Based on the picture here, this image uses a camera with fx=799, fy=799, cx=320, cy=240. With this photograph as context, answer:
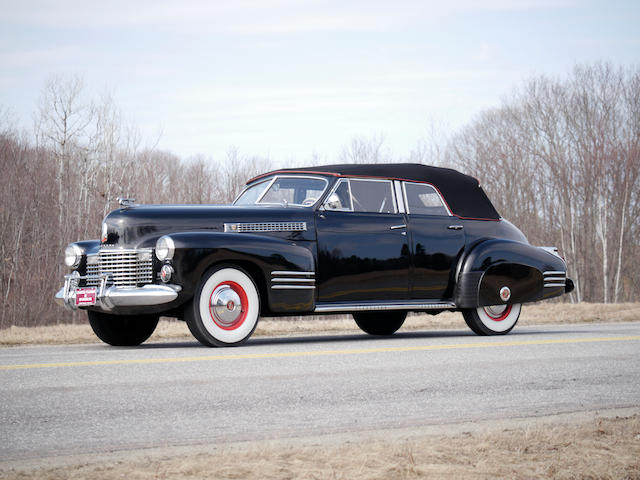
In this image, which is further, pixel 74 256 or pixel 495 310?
pixel 495 310

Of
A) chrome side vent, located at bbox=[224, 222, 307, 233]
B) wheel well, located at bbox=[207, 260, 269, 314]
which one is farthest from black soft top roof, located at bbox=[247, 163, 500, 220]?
wheel well, located at bbox=[207, 260, 269, 314]

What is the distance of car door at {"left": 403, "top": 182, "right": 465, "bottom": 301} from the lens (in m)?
9.88

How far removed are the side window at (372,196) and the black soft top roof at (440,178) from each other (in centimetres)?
11

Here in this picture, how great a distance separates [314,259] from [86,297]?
2.53m

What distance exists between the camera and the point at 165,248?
26.7 feet

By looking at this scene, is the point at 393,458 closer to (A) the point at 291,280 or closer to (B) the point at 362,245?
(A) the point at 291,280

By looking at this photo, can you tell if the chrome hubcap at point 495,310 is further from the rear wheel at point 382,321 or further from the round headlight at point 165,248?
the round headlight at point 165,248

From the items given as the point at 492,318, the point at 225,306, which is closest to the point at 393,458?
the point at 225,306

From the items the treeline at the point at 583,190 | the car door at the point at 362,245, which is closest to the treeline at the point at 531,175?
the treeline at the point at 583,190

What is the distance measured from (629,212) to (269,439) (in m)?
39.9

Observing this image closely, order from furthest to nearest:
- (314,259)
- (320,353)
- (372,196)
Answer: (372,196)
(314,259)
(320,353)

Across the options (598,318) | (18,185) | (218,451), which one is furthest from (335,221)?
(18,185)

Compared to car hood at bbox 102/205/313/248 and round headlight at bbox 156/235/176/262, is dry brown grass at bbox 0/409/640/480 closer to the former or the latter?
round headlight at bbox 156/235/176/262

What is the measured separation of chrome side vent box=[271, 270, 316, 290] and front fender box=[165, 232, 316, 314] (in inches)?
0.4
